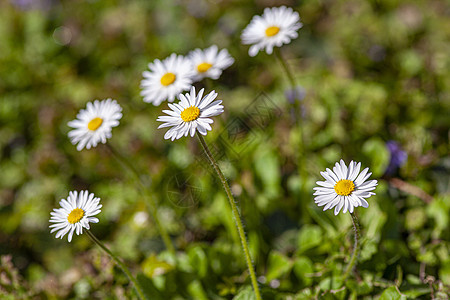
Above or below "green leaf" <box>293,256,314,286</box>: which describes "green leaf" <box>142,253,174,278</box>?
above

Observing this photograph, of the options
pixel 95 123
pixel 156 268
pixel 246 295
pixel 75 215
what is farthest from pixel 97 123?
pixel 246 295

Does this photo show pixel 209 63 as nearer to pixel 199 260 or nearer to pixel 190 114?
pixel 190 114

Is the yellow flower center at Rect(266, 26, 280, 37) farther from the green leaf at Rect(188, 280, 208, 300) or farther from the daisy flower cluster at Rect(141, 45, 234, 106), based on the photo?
the green leaf at Rect(188, 280, 208, 300)

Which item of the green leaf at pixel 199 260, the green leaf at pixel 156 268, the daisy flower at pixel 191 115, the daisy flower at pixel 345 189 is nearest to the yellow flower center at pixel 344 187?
the daisy flower at pixel 345 189

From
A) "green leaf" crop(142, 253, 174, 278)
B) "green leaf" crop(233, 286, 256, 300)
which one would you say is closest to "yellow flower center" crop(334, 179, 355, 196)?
"green leaf" crop(233, 286, 256, 300)

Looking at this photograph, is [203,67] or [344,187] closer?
[344,187]

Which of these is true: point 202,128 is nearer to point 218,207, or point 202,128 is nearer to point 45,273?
point 218,207
